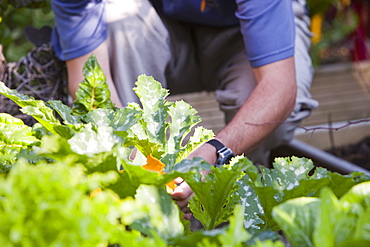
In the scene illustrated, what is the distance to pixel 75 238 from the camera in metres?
0.45

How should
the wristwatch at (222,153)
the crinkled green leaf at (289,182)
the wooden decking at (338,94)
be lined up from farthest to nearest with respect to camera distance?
the wooden decking at (338,94)
the wristwatch at (222,153)
the crinkled green leaf at (289,182)

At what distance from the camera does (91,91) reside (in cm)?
97

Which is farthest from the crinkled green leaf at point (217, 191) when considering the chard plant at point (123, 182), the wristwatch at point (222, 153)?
the wristwatch at point (222, 153)

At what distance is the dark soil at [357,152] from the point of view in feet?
6.77

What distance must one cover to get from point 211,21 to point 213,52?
0.51ft

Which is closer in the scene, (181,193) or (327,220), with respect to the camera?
(327,220)

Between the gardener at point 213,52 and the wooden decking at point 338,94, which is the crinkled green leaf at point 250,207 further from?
the wooden decking at point 338,94

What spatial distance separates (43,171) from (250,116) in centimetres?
89

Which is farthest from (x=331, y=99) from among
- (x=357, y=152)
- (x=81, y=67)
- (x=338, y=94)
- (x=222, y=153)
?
(x=222, y=153)

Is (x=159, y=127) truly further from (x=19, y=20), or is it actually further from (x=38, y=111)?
(x=19, y=20)

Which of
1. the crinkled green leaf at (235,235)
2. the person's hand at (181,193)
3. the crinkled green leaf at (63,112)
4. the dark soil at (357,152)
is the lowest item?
the dark soil at (357,152)

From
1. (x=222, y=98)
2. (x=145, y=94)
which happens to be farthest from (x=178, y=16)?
(x=145, y=94)

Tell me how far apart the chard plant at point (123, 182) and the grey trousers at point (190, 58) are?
65 cm

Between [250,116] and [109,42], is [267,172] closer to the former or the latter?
[250,116]
